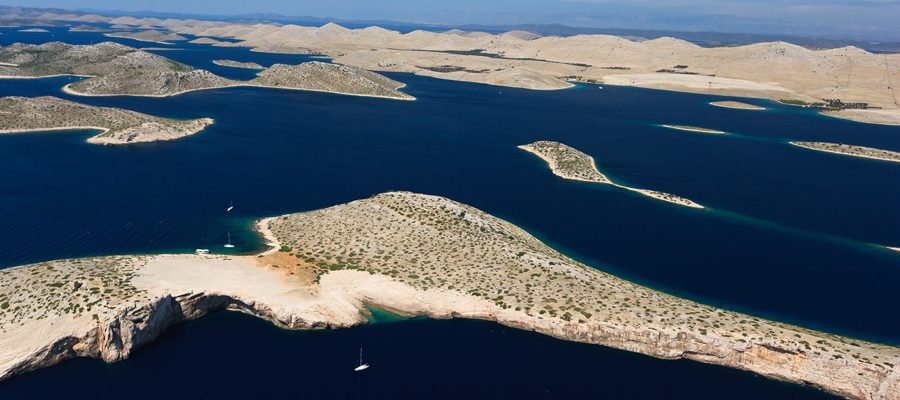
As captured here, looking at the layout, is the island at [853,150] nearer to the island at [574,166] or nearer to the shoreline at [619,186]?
the shoreline at [619,186]

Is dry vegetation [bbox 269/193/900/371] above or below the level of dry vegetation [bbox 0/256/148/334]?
above

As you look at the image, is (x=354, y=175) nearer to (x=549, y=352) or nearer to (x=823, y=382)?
(x=549, y=352)

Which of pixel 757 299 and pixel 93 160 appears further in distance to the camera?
pixel 93 160

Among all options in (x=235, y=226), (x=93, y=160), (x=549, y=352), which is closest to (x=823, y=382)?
(x=549, y=352)

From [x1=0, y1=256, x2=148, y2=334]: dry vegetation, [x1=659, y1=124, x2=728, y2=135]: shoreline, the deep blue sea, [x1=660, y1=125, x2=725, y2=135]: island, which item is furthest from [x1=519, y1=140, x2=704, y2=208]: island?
[x1=0, y1=256, x2=148, y2=334]: dry vegetation

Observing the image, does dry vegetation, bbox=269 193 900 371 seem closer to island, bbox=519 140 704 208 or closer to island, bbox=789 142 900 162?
island, bbox=519 140 704 208

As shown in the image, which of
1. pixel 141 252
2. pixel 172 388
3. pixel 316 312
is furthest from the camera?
pixel 141 252

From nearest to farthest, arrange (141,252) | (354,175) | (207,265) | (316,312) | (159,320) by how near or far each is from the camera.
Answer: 1. (159,320)
2. (316,312)
3. (207,265)
4. (141,252)
5. (354,175)

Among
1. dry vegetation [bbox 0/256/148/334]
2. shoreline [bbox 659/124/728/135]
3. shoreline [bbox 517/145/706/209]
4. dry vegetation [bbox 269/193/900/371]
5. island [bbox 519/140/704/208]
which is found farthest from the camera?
shoreline [bbox 659/124/728/135]
